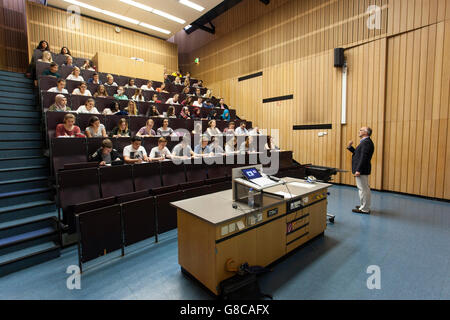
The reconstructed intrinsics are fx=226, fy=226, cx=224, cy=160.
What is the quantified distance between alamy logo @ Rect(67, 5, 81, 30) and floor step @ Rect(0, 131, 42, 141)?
5.93 m

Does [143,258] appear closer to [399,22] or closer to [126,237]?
[126,237]

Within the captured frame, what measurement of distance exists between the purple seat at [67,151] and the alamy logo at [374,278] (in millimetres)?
3893

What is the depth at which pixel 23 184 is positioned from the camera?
317 cm

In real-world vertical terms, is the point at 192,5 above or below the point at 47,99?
above

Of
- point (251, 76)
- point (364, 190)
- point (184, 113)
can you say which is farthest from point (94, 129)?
point (251, 76)

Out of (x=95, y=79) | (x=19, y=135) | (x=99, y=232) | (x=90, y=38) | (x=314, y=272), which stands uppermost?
(x=90, y=38)

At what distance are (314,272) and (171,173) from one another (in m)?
2.56

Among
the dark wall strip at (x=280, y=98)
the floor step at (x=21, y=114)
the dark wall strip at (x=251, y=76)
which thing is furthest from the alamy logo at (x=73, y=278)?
the dark wall strip at (x=251, y=76)

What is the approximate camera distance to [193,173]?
4.09 m

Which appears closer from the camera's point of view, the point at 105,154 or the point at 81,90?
the point at 105,154

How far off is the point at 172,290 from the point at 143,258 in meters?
0.70

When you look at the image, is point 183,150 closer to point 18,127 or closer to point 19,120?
point 18,127

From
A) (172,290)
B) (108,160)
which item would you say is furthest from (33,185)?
(172,290)

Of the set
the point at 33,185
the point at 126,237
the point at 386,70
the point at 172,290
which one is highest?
the point at 386,70
